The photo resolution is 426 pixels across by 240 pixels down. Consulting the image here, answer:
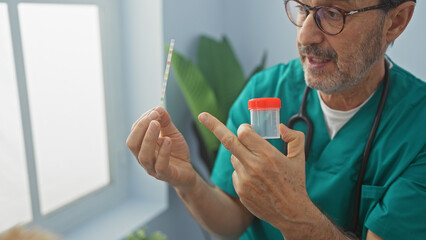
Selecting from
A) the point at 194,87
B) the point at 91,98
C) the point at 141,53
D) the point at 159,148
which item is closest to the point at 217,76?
the point at 194,87

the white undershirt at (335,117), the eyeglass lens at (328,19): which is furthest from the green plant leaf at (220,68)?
the eyeglass lens at (328,19)

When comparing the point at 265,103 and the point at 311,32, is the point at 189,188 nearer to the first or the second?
the point at 265,103

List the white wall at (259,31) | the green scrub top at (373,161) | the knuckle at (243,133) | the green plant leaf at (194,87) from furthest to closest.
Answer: the white wall at (259,31)
the green plant leaf at (194,87)
the green scrub top at (373,161)
the knuckle at (243,133)

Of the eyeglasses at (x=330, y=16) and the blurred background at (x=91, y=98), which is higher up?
the eyeglasses at (x=330, y=16)

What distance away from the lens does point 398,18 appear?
0.97 metres

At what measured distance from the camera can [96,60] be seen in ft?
5.03

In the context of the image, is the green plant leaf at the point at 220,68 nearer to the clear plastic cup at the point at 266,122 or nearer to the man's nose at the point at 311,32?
the man's nose at the point at 311,32

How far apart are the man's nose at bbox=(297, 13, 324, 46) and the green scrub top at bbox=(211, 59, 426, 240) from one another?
0.76 ft

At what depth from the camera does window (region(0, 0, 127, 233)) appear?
1.23m

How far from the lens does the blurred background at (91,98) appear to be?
1.26 meters

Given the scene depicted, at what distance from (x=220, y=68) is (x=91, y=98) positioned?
0.58 meters

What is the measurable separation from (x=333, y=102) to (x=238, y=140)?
453 millimetres

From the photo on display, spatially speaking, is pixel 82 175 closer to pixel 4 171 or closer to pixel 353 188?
pixel 4 171

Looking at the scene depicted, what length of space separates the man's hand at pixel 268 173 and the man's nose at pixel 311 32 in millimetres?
280
